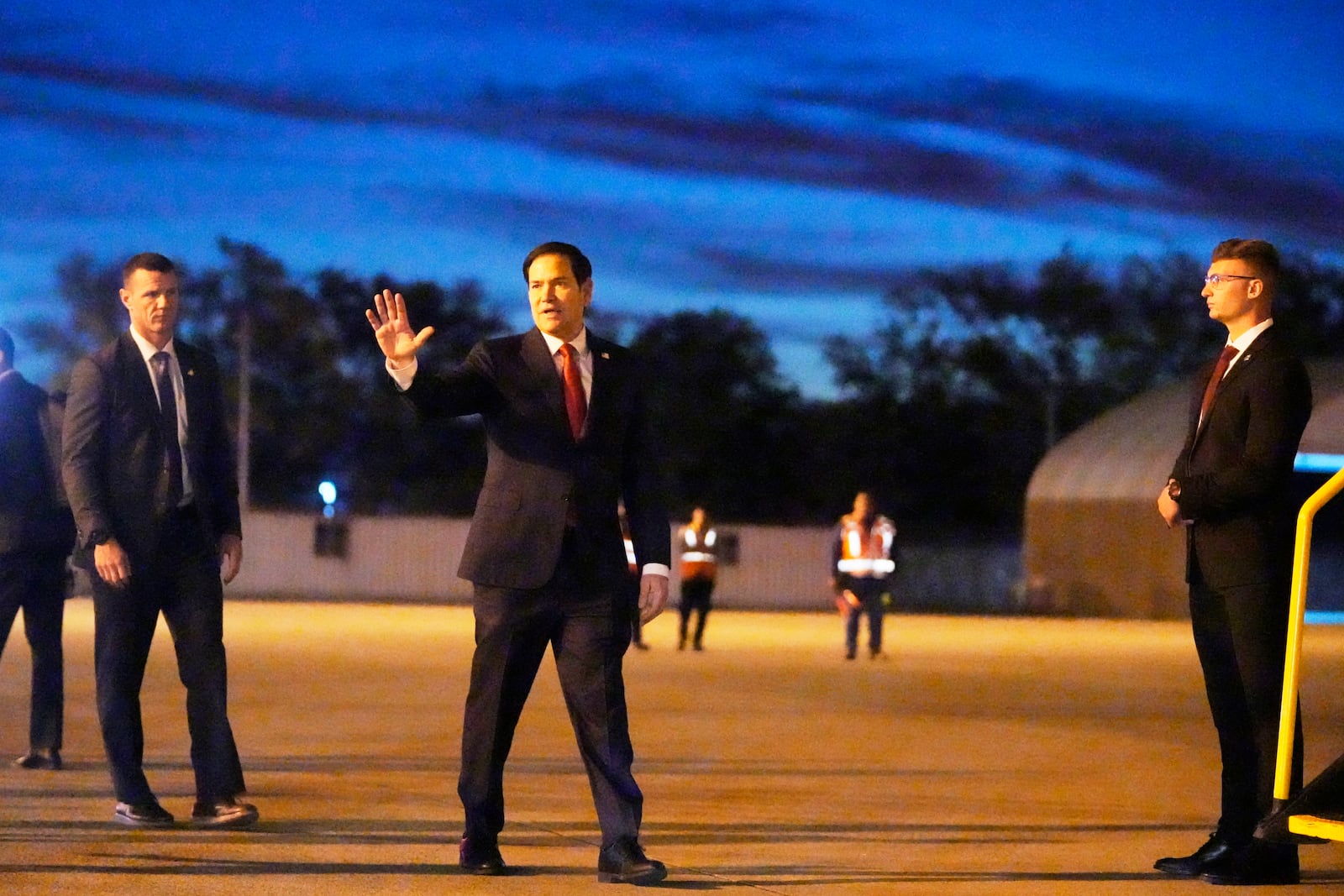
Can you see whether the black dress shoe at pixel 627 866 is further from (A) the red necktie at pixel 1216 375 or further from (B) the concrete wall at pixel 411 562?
(B) the concrete wall at pixel 411 562

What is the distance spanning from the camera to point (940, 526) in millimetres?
62594

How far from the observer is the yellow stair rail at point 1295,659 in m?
6.06

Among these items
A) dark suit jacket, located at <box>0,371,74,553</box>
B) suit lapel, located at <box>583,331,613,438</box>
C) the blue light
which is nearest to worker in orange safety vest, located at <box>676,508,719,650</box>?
dark suit jacket, located at <box>0,371,74,553</box>

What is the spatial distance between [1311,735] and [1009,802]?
449cm

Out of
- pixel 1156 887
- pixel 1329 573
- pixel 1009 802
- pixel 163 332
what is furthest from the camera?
pixel 1329 573

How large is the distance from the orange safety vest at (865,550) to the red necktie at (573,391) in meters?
14.3

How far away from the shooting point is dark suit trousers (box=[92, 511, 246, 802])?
8.02 m

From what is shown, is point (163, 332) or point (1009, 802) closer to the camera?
point (163, 332)

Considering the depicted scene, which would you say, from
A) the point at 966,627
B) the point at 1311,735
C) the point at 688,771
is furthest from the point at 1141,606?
the point at 688,771

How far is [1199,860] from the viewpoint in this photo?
7.09 meters

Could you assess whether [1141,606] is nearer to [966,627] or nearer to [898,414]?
[966,627]

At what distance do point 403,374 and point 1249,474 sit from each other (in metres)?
2.74

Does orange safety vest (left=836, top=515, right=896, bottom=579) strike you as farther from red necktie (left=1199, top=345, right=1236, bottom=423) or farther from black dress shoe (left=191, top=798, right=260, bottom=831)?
red necktie (left=1199, top=345, right=1236, bottom=423)

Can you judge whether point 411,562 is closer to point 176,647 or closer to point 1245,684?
point 176,647
